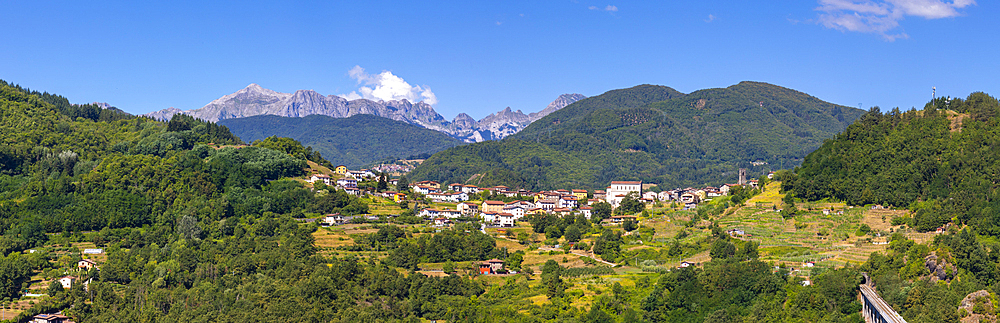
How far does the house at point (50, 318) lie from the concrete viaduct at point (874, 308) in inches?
2032

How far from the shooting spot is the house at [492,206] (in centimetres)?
9753

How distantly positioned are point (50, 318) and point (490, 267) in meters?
31.9

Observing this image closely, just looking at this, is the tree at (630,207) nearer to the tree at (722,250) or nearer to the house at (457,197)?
the house at (457,197)

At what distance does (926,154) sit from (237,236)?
2317 inches

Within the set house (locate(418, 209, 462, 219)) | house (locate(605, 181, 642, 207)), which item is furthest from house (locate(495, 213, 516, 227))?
house (locate(605, 181, 642, 207))

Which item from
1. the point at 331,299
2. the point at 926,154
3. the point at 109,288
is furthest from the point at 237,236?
the point at 926,154

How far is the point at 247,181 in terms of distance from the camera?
94.8m

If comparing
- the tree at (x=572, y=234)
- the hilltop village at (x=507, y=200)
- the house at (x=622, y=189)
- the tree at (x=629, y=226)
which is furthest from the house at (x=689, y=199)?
the tree at (x=572, y=234)

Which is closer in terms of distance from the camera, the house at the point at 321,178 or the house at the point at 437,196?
the house at the point at 321,178

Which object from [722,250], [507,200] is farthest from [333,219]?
[722,250]

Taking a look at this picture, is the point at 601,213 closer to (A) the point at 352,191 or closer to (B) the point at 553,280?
(A) the point at 352,191

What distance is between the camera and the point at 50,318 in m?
62.1

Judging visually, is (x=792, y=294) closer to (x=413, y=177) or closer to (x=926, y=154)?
(x=926, y=154)

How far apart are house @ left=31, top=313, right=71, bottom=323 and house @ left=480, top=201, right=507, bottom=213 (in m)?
45.2
